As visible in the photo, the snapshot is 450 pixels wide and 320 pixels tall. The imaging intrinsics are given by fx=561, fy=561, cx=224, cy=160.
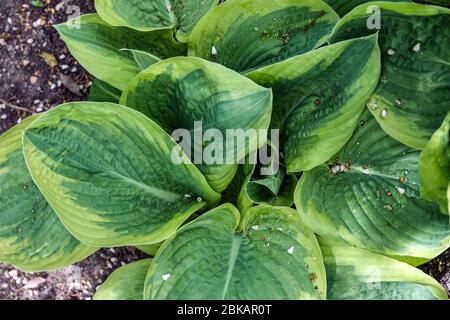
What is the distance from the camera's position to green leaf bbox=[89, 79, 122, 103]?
1316 mm

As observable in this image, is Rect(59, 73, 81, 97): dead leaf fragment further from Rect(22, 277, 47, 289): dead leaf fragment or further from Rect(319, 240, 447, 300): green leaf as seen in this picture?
Rect(319, 240, 447, 300): green leaf

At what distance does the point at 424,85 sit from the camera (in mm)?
975

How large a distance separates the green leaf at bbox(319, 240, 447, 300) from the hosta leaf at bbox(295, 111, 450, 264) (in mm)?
38

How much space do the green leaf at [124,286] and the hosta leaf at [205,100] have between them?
11.5 inches

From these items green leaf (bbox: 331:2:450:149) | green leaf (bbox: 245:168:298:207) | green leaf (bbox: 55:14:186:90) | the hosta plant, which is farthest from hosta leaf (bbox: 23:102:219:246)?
green leaf (bbox: 331:2:450:149)

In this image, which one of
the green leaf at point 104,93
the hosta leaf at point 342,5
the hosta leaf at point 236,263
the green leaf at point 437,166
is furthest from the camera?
the green leaf at point 104,93

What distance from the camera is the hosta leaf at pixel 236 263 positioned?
41.4 inches

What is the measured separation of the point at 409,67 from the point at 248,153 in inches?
12.6

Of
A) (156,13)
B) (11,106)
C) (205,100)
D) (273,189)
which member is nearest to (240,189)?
(273,189)

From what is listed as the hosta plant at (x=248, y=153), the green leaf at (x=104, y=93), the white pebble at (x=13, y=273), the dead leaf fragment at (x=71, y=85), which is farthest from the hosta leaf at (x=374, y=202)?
the white pebble at (x=13, y=273)

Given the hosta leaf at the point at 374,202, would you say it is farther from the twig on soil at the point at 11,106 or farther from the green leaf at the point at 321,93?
the twig on soil at the point at 11,106

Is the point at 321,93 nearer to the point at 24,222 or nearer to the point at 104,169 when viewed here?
the point at 104,169
